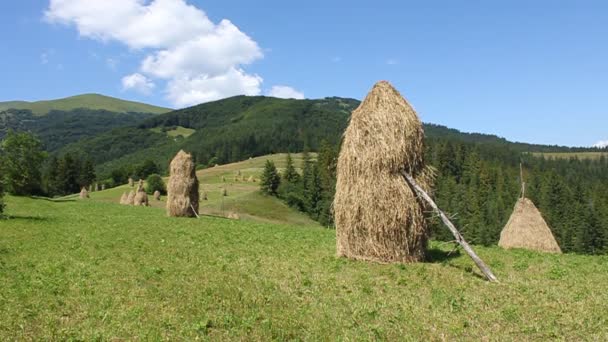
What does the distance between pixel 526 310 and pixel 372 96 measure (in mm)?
9097

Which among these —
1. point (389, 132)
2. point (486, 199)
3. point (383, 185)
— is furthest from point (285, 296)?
point (486, 199)

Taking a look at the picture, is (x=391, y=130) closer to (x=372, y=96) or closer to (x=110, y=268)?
(x=372, y=96)

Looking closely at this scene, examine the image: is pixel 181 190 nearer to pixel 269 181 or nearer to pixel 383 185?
pixel 383 185

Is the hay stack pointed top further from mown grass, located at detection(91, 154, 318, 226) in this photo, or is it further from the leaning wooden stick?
mown grass, located at detection(91, 154, 318, 226)

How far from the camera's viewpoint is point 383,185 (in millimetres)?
14836

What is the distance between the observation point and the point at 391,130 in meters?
15.2

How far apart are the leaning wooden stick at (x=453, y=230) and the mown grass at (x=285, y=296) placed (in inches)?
15.6

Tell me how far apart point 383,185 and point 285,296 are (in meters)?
5.66

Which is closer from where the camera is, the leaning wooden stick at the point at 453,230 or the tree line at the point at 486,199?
the leaning wooden stick at the point at 453,230

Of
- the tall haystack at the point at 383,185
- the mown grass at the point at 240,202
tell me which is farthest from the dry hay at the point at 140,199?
the tall haystack at the point at 383,185

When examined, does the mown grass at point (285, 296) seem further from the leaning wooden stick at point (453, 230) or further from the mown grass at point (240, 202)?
the mown grass at point (240, 202)

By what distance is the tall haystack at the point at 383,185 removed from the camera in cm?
1477

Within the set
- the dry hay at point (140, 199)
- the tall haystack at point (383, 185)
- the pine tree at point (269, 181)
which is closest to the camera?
the tall haystack at point (383, 185)

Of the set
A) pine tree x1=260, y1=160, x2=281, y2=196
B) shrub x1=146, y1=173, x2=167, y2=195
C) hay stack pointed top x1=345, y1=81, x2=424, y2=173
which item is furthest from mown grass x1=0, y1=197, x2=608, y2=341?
pine tree x1=260, y1=160, x2=281, y2=196
